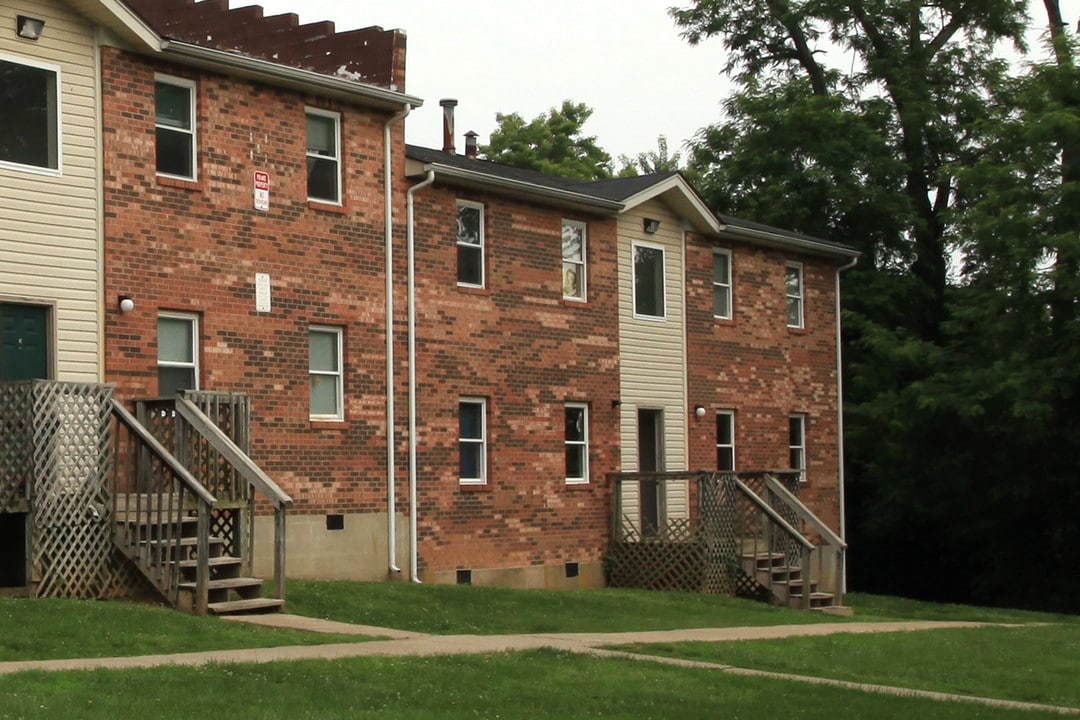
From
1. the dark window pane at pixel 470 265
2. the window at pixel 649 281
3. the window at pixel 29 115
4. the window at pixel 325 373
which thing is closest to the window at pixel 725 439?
the window at pixel 649 281

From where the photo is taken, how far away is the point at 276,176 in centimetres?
2280

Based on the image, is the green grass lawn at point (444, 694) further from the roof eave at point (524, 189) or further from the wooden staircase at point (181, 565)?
the roof eave at point (524, 189)

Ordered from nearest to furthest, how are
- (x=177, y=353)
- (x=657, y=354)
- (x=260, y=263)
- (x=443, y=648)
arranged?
(x=443, y=648), (x=177, y=353), (x=260, y=263), (x=657, y=354)

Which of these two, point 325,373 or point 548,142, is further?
point 548,142

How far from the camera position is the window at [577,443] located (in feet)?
91.6

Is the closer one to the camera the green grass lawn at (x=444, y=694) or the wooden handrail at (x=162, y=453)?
the green grass lawn at (x=444, y=694)

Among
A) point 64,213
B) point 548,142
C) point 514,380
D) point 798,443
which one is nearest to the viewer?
point 64,213

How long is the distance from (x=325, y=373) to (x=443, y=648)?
26.8 feet

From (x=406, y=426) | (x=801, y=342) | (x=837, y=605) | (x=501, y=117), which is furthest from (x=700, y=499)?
(x=501, y=117)

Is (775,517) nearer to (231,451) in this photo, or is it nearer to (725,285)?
(725,285)

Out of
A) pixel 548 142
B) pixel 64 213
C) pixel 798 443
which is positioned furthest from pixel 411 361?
pixel 548 142

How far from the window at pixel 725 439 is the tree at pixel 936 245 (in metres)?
5.34

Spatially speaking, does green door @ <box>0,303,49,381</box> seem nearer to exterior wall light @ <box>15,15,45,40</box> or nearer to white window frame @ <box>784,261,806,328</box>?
exterior wall light @ <box>15,15,45,40</box>

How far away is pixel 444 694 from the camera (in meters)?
12.8
